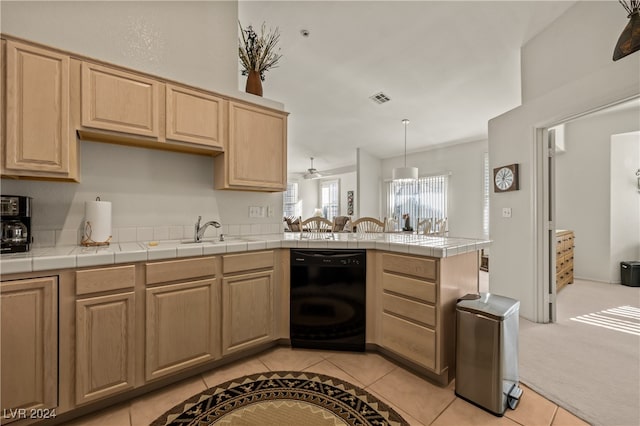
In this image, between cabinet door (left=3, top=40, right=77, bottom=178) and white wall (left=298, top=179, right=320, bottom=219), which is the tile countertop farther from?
white wall (left=298, top=179, right=320, bottom=219)

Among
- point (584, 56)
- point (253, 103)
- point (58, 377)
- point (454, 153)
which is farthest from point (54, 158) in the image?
point (454, 153)

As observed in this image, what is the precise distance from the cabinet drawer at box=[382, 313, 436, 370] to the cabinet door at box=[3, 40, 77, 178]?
7.97 ft

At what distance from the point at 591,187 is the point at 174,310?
262 inches

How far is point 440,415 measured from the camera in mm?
1586

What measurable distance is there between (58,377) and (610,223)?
7163mm

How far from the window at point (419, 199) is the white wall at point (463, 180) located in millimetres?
217

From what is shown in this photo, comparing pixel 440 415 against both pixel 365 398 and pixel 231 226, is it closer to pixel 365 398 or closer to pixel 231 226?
pixel 365 398

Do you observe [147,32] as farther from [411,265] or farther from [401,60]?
[401,60]

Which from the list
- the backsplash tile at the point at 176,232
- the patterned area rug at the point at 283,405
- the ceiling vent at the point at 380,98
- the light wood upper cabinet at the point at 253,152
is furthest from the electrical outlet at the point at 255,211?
the ceiling vent at the point at 380,98

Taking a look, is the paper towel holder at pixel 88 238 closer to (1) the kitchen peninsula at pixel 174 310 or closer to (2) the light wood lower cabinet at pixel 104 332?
(1) the kitchen peninsula at pixel 174 310

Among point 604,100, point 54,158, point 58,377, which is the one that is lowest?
point 58,377

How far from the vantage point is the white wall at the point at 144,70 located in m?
1.90

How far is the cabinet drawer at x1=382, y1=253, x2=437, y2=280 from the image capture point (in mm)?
1832

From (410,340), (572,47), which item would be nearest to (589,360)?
(410,340)
